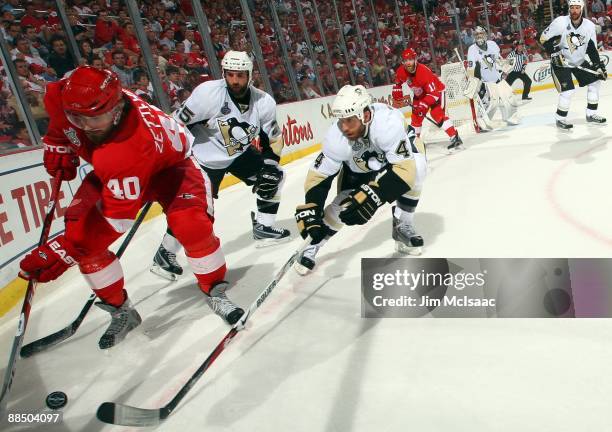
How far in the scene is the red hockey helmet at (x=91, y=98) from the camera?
6.50ft

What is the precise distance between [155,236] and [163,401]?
252 cm

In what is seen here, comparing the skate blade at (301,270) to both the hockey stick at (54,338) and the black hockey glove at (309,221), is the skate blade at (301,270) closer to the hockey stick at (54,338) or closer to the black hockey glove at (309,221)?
the black hockey glove at (309,221)

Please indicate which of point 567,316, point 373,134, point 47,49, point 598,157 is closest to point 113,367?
point 373,134

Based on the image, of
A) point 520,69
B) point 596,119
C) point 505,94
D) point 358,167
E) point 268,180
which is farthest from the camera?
point 520,69

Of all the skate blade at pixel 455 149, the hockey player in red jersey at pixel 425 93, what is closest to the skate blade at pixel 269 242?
the skate blade at pixel 455 149

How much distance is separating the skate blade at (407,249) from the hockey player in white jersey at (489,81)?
5.16 m

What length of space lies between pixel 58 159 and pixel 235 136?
1242 mm

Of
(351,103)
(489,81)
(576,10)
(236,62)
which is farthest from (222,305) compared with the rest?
(489,81)

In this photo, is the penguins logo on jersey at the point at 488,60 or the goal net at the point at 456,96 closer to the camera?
the penguins logo on jersey at the point at 488,60

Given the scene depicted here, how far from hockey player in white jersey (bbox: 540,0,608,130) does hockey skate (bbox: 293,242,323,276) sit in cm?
456

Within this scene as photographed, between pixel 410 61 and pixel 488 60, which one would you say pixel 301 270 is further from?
pixel 488 60

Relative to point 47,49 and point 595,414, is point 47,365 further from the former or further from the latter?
point 47,49

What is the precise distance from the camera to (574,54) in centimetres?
623

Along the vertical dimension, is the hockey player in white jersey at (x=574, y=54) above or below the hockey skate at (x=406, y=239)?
above
